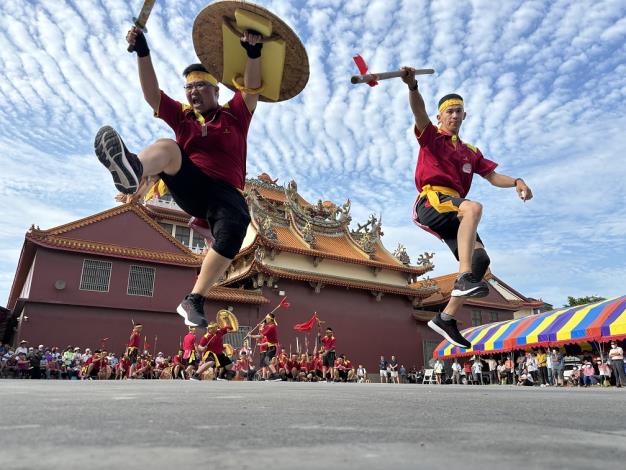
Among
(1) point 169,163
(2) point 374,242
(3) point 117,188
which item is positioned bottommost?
(3) point 117,188

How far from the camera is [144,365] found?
1395 cm

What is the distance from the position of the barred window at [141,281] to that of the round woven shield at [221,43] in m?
14.6

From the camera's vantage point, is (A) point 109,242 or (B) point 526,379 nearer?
(B) point 526,379

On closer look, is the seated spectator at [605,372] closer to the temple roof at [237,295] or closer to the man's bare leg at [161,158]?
the temple roof at [237,295]

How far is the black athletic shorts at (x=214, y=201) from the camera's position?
11.5 feet

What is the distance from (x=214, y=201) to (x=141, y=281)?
48.9 feet

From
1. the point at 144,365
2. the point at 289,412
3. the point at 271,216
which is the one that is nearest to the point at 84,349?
the point at 144,365

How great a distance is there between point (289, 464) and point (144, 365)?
47.4 feet

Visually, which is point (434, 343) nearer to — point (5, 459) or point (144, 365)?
point (144, 365)

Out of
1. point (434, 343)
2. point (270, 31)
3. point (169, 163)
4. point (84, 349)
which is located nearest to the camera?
point (169, 163)

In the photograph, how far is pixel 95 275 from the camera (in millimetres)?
16672

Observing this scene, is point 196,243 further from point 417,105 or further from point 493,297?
point 417,105

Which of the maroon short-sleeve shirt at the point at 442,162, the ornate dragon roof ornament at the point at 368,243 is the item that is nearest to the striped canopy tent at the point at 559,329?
the ornate dragon roof ornament at the point at 368,243

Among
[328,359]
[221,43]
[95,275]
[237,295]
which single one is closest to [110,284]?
[95,275]
